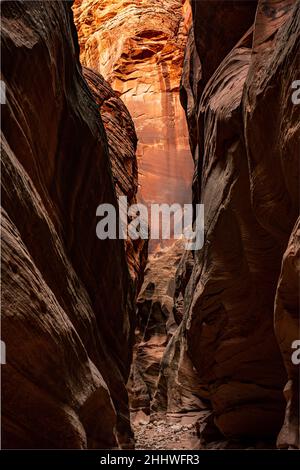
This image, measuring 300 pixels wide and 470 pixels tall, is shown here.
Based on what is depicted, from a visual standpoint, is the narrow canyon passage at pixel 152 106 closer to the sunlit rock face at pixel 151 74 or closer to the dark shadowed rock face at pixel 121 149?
the sunlit rock face at pixel 151 74

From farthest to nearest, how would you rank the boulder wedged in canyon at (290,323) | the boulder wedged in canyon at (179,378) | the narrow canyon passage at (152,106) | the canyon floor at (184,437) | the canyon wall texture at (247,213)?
1. the narrow canyon passage at (152,106)
2. the boulder wedged in canyon at (179,378)
3. the canyon floor at (184,437)
4. the canyon wall texture at (247,213)
5. the boulder wedged in canyon at (290,323)

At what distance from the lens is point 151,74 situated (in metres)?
38.1

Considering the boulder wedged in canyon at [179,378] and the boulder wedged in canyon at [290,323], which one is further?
the boulder wedged in canyon at [179,378]

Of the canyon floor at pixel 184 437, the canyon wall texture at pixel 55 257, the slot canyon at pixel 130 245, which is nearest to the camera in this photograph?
the canyon wall texture at pixel 55 257

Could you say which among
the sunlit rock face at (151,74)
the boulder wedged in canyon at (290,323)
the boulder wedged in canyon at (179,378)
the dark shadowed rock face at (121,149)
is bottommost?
the boulder wedged in canyon at (179,378)

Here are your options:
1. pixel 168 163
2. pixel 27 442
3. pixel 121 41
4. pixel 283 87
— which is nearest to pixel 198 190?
pixel 283 87

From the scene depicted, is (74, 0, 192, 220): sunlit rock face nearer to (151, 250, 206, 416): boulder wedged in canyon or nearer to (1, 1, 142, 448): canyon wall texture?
(151, 250, 206, 416): boulder wedged in canyon

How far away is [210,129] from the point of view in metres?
12.0

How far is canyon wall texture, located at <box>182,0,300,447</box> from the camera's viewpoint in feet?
25.2

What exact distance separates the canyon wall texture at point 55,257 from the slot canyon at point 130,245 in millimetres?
25

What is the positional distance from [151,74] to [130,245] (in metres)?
25.4

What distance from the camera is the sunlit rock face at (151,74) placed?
34.9 m

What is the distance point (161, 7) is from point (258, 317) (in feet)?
110

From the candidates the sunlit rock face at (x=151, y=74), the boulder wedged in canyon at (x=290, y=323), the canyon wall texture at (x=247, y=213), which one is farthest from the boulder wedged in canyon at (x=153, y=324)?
the boulder wedged in canyon at (x=290, y=323)
